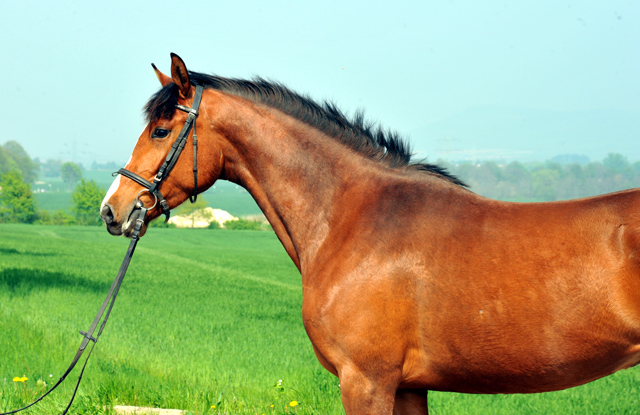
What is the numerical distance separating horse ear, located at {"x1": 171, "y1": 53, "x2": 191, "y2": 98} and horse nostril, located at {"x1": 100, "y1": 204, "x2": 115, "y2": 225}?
93 centimetres

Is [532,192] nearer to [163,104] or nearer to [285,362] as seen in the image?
[285,362]

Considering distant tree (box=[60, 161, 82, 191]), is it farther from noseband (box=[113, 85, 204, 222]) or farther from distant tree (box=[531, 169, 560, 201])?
noseband (box=[113, 85, 204, 222])

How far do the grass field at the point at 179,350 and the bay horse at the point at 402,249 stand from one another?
2.54 metres

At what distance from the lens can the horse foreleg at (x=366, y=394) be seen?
2.93 meters

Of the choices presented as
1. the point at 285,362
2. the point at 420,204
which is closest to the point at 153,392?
the point at 285,362

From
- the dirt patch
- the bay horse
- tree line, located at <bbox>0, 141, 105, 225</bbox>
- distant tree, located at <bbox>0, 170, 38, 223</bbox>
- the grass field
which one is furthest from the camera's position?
tree line, located at <bbox>0, 141, 105, 225</bbox>

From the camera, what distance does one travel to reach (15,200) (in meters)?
55.5

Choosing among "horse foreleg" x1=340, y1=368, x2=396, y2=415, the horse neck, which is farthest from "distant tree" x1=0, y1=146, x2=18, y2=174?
"horse foreleg" x1=340, y1=368, x2=396, y2=415

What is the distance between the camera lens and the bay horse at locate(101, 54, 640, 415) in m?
2.72

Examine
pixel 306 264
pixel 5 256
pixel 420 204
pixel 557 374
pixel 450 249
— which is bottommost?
pixel 5 256

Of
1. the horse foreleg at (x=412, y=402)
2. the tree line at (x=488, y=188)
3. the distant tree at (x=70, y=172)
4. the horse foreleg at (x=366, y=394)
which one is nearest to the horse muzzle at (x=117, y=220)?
the horse foreleg at (x=366, y=394)

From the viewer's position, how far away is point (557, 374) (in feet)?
9.26

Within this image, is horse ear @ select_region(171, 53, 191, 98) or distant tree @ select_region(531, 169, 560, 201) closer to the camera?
horse ear @ select_region(171, 53, 191, 98)

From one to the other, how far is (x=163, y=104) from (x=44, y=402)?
3939 mm
